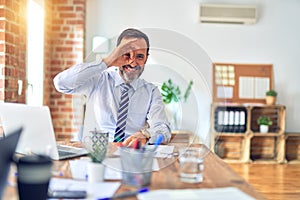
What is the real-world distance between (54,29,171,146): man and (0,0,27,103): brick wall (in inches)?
40.8

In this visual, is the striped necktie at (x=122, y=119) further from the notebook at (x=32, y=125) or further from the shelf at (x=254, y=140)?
the shelf at (x=254, y=140)

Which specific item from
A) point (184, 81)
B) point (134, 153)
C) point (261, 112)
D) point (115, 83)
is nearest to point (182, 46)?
point (115, 83)

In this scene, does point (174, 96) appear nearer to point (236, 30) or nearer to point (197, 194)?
point (236, 30)

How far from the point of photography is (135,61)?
1903mm

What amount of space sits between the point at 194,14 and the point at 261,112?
5.39 ft

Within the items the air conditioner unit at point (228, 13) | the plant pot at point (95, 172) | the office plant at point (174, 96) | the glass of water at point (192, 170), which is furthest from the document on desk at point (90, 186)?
the air conditioner unit at point (228, 13)

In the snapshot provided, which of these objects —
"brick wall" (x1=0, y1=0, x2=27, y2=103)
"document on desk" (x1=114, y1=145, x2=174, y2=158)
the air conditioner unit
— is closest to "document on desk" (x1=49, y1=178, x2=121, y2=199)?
"document on desk" (x1=114, y1=145, x2=174, y2=158)

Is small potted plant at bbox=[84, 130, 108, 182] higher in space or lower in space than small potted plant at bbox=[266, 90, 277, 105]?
lower

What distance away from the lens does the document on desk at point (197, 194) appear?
0.95 metres

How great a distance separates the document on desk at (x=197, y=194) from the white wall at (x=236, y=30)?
3958 mm

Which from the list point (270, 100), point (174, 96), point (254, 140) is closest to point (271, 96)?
point (270, 100)

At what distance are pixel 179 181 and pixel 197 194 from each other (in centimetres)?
15

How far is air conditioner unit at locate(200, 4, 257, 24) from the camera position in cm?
479

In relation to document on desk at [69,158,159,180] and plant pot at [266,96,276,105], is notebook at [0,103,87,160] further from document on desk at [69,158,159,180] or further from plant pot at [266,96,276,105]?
plant pot at [266,96,276,105]
